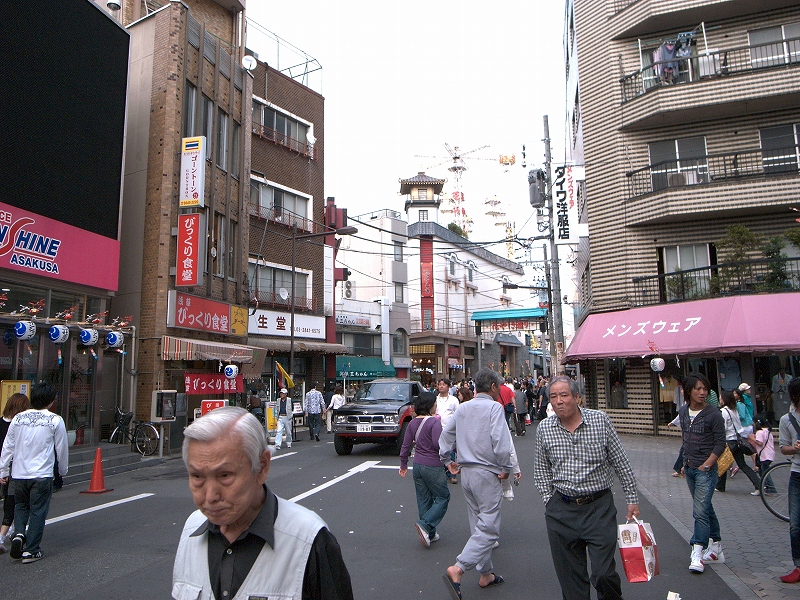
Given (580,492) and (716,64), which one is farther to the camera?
(716,64)

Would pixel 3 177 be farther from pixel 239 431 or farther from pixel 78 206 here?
pixel 239 431

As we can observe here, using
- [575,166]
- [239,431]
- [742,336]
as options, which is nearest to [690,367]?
[742,336]

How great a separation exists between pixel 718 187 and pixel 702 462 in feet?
47.8

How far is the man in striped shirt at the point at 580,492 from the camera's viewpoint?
168 inches

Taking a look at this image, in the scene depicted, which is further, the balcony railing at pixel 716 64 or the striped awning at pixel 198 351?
the balcony railing at pixel 716 64

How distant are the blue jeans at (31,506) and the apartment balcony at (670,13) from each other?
2050 centimetres

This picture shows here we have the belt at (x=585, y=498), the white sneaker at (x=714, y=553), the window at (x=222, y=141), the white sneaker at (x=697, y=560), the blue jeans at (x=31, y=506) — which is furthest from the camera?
the window at (x=222, y=141)

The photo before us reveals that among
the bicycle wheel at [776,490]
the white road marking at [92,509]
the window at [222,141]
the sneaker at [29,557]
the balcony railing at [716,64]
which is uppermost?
the balcony railing at [716,64]

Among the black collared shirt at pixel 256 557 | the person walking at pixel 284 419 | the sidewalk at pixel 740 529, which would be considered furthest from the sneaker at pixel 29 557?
the person walking at pixel 284 419

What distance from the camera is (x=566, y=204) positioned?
23.9m

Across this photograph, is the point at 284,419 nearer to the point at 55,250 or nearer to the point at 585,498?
the point at 55,250

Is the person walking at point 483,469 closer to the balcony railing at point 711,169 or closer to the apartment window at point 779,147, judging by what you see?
the balcony railing at point 711,169

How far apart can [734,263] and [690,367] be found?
3.62 meters

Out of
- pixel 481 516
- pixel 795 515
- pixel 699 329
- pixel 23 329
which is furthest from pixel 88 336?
pixel 699 329
